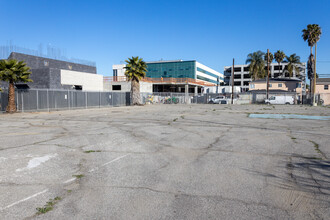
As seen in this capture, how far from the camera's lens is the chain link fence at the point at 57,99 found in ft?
83.4

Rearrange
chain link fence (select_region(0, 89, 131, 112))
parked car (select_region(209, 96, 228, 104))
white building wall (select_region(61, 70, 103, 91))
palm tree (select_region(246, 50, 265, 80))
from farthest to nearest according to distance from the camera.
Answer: palm tree (select_region(246, 50, 265, 80))
parked car (select_region(209, 96, 228, 104))
white building wall (select_region(61, 70, 103, 91))
chain link fence (select_region(0, 89, 131, 112))

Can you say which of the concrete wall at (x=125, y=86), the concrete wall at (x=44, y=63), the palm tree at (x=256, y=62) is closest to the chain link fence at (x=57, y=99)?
the concrete wall at (x=44, y=63)

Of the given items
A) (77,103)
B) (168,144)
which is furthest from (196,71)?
(168,144)

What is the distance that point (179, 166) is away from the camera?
6145mm

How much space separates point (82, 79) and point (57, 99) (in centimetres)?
1166

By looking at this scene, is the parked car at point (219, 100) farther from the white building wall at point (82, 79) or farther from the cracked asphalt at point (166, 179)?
the cracked asphalt at point (166, 179)

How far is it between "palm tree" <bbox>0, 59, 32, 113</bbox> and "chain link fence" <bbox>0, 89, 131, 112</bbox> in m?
1.46

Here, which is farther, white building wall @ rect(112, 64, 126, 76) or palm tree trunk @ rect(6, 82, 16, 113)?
white building wall @ rect(112, 64, 126, 76)

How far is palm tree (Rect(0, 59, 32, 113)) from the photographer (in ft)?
72.9

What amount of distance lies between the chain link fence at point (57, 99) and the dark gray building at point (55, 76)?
530 cm

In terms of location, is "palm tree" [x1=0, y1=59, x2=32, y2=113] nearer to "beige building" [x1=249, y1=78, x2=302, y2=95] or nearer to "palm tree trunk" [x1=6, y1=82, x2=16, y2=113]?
"palm tree trunk" [x1=6, y1=82, x2=16, y2=113]

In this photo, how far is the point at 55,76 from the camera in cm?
3512

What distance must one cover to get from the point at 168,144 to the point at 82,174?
151 inches

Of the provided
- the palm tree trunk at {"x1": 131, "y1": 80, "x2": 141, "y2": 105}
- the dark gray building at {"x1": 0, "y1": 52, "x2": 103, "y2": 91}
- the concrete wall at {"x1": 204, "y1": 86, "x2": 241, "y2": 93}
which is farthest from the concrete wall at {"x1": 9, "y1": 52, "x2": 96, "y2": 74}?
the concrete wall at {"x1": 204, "y1": 86, "x2": 241, "y2": 93}
